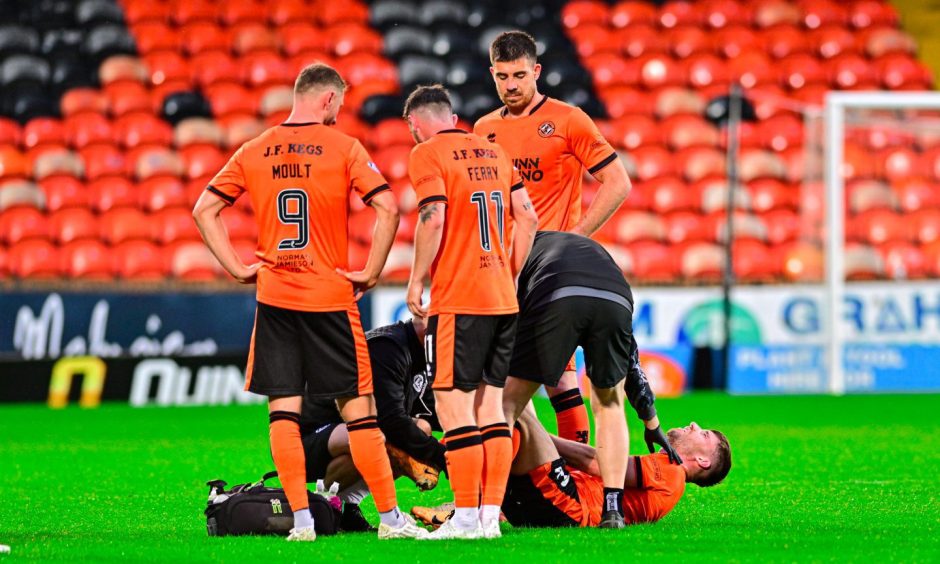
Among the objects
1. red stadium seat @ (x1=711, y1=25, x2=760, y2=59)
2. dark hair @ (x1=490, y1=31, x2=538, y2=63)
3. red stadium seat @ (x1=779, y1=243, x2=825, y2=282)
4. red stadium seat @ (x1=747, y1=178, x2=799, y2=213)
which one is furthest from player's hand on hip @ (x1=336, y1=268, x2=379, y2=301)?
red stadium seat @ (x1=711, y1=25, x2=760, y2=59)

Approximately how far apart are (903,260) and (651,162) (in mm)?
3277

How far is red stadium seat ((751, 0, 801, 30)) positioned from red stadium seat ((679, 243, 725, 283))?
4.30m

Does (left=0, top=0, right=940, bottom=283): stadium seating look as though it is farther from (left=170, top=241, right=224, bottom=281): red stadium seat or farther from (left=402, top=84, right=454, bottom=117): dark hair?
(left=402, top=84, right=454, bottom=117): dark hair

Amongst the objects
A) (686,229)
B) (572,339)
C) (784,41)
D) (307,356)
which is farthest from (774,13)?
(307,356)

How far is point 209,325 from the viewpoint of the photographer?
42.7ft

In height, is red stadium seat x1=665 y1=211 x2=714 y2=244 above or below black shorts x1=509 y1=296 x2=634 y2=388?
above

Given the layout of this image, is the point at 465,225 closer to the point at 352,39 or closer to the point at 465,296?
the point at 465,296

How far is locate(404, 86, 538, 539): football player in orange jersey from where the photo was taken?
509 centimetres

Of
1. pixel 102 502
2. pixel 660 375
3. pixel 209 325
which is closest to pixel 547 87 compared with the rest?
pixel 660 375

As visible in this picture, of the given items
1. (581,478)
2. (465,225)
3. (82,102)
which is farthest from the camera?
(82,102)

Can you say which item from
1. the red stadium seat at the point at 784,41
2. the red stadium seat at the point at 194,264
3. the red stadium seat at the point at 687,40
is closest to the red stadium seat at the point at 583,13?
the red stadium seat at the point at 687,40

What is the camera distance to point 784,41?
1814 cm

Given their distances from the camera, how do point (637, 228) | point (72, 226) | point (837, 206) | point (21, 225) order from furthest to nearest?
point (637, 228)
point (72, 226)
point (21, 225)
point (837, 206)

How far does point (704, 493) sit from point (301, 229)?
8.77 feet
